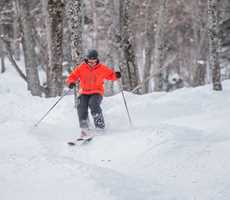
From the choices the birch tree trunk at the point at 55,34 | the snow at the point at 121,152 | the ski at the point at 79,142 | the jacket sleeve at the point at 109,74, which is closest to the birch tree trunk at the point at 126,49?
the snow at the point at 121,152

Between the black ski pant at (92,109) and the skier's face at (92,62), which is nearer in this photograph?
the skier's face at (92,62)

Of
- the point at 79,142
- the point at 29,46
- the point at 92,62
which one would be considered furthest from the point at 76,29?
the point at 29,46

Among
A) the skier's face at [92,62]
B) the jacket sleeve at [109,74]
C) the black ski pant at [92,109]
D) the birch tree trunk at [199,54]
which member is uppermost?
the skier's face at [92,62]

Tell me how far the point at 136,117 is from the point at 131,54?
4153 mm

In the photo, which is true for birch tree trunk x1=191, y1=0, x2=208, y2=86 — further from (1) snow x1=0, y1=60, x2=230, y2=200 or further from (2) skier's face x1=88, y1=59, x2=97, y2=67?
(2) skier's face x1=88, y1=59, x2=97, y2=67

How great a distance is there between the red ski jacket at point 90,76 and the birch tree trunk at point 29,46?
521cm

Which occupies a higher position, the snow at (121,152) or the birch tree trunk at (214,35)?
the birch tree trunk at (214,35)

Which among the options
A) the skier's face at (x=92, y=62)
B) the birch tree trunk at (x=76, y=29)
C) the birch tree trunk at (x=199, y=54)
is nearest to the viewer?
the skier's face at (x=92, y=62)

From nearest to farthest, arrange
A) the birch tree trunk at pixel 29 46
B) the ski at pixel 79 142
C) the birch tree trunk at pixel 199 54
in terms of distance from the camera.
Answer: the ski at pixel 79 142
the birch tree trunk at pixel 29 46
the birch tree trunk at pixel 199 54

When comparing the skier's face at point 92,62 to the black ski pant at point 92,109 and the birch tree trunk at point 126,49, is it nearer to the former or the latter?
the black ski pant at point 92,109

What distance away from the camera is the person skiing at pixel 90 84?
937 cm

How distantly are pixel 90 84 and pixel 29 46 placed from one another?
18.0 feet

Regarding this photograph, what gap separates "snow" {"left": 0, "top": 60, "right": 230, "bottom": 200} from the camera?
6109 mm

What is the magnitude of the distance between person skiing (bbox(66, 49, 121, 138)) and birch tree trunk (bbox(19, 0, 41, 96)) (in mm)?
5206
